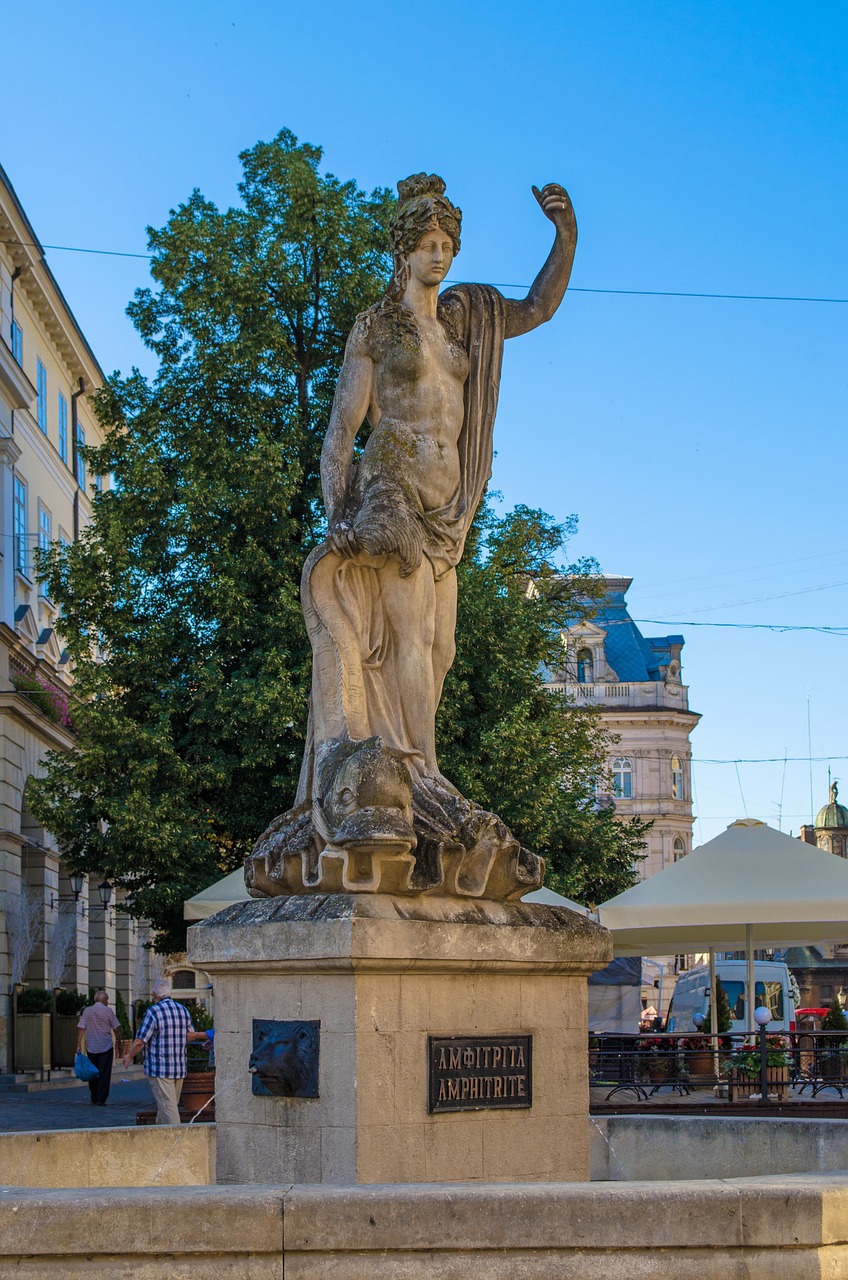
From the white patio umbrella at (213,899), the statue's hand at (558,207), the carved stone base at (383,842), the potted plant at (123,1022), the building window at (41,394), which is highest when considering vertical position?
the building window at (41,394)

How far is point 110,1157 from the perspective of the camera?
660 centimetres

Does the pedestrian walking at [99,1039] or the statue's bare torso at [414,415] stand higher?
the statue's bare torso at [414,415]

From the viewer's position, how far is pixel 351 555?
6809mm

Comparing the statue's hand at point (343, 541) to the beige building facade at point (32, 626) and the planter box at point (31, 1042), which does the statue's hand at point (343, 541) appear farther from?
the planter box at point (31, 1042)

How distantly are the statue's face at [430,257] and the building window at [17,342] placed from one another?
26.9 m

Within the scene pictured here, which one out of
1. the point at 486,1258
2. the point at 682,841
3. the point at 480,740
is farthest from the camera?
the point at 682,841

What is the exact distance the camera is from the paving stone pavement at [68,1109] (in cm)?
1797

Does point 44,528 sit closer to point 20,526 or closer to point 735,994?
point 20,526

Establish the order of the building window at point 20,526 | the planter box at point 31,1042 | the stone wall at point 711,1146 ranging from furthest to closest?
the building window at point 20,526 < the planter box at point 31,1042 < the stone wall at point 711,1146

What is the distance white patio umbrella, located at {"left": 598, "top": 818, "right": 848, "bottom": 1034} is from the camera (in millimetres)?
13836

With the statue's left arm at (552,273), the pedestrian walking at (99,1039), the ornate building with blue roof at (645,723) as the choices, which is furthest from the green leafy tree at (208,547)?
the ornate building with blue roof at (645,723)

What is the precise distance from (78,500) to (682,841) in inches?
1806

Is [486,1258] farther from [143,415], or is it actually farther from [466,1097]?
[143,415]

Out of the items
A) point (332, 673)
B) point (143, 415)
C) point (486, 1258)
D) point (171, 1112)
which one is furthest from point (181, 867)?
point (486, 1258)
